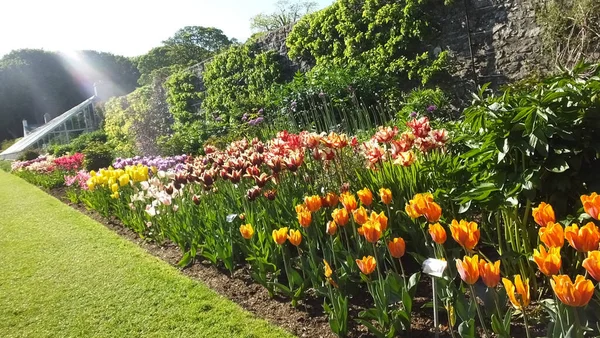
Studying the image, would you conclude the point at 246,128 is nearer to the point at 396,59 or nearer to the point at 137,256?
the point at 396,59

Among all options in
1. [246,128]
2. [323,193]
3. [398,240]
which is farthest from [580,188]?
[246,128]

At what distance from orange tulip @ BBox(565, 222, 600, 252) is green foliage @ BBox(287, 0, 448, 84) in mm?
6462

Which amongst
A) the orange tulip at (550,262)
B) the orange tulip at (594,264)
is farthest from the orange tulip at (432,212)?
the orange tulip at (594,264)

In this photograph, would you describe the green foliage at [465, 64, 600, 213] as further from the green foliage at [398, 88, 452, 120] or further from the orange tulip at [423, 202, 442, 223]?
the green foliage at [398, 88, 452, 120]

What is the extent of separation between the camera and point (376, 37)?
320 inches

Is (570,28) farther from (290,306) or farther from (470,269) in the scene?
(470,269)

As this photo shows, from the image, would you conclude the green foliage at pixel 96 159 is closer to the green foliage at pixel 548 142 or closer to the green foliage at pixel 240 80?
the green foliage at pixel 240 80

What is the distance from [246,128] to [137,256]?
493cm

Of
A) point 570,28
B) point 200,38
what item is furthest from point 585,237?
point 200,38

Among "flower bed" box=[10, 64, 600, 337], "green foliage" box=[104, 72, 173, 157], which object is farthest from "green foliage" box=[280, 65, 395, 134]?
"green foliage" box=[104, 72, 173, 157]

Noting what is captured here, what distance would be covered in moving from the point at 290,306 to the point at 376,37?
6.53 m

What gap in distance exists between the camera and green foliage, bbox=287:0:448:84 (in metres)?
7.55

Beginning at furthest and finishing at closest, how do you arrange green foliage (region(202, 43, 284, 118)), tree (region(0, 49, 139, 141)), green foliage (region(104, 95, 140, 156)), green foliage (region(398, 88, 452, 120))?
tree (region(0, 49, 139, 141)) → green foliage (region(104, 95, 140, 156)) → green foliage (region(202, 43, 284, 118)) → green foliage (region(398, 88, 452, 120))

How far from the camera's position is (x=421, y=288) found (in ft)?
7.86
